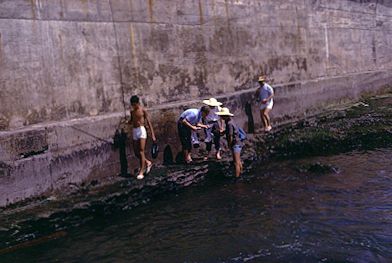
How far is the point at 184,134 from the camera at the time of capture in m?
10.1

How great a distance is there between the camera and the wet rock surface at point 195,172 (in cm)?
734

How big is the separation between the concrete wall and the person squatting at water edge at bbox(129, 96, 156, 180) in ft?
1.34

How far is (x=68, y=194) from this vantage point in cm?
820

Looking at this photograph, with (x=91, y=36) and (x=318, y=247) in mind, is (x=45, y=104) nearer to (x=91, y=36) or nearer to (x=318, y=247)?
(x=91, y=36)

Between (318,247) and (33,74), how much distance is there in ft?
16.9

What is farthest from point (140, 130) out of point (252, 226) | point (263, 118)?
point (263, 118)

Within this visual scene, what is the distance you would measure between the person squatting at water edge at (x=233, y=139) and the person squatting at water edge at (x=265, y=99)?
253 cm

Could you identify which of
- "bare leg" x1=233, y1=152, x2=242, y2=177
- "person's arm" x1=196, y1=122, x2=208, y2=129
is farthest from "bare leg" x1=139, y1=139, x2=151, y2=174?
"bare leg" x1=233, y1=152, x2=242, y2=177

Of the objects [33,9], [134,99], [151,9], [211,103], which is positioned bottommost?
[211,103]

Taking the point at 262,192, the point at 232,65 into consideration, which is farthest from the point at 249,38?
the point at 262,192

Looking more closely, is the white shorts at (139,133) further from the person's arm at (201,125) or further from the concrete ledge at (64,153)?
the person's arm at (201,125)

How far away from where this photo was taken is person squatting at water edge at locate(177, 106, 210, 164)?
998cm

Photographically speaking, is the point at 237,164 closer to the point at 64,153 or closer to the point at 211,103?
the point at 211,103

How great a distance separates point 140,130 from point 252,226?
2868 millimetres
